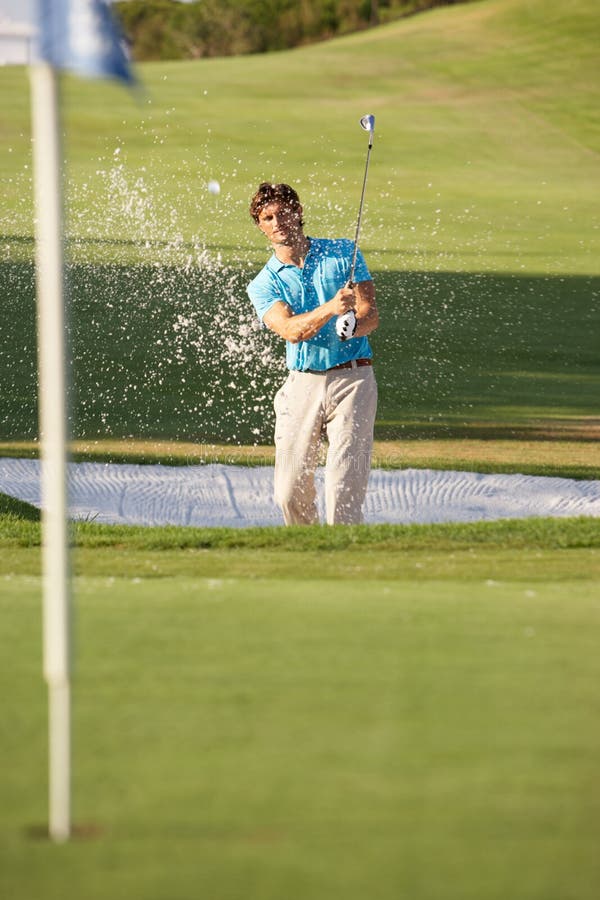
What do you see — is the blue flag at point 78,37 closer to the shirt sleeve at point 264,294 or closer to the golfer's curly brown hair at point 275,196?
the golfer's curly brown hair at point 275,196

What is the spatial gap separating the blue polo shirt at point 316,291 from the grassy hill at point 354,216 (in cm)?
508

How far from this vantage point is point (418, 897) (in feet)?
6.95

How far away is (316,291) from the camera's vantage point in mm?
6434

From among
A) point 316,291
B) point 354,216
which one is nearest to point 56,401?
point 316,291

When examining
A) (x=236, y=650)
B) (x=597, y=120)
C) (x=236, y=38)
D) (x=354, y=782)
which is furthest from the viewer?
(x=236, y=38)

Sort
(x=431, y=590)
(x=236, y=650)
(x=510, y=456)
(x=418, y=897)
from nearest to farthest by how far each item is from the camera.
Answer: (x=418, y=897) < (x=236, y=650) < (x=431, y=590) < (x=510, y=456)

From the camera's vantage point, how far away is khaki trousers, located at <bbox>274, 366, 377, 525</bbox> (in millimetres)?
6449

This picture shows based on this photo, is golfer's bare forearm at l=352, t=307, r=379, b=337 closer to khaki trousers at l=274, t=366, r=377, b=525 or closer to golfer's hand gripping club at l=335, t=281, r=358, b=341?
golfer's hand gripping club at l=335, t=281, r=358, b=341

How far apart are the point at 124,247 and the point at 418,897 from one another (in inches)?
784

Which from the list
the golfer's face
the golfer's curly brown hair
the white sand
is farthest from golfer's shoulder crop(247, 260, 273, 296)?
the white sand

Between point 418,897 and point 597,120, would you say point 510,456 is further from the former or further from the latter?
point 597,120

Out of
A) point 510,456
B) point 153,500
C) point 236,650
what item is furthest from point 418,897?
point 510,456

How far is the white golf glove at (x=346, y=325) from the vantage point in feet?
19.8

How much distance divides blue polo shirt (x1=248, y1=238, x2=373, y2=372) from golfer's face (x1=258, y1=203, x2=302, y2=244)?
12 cm
